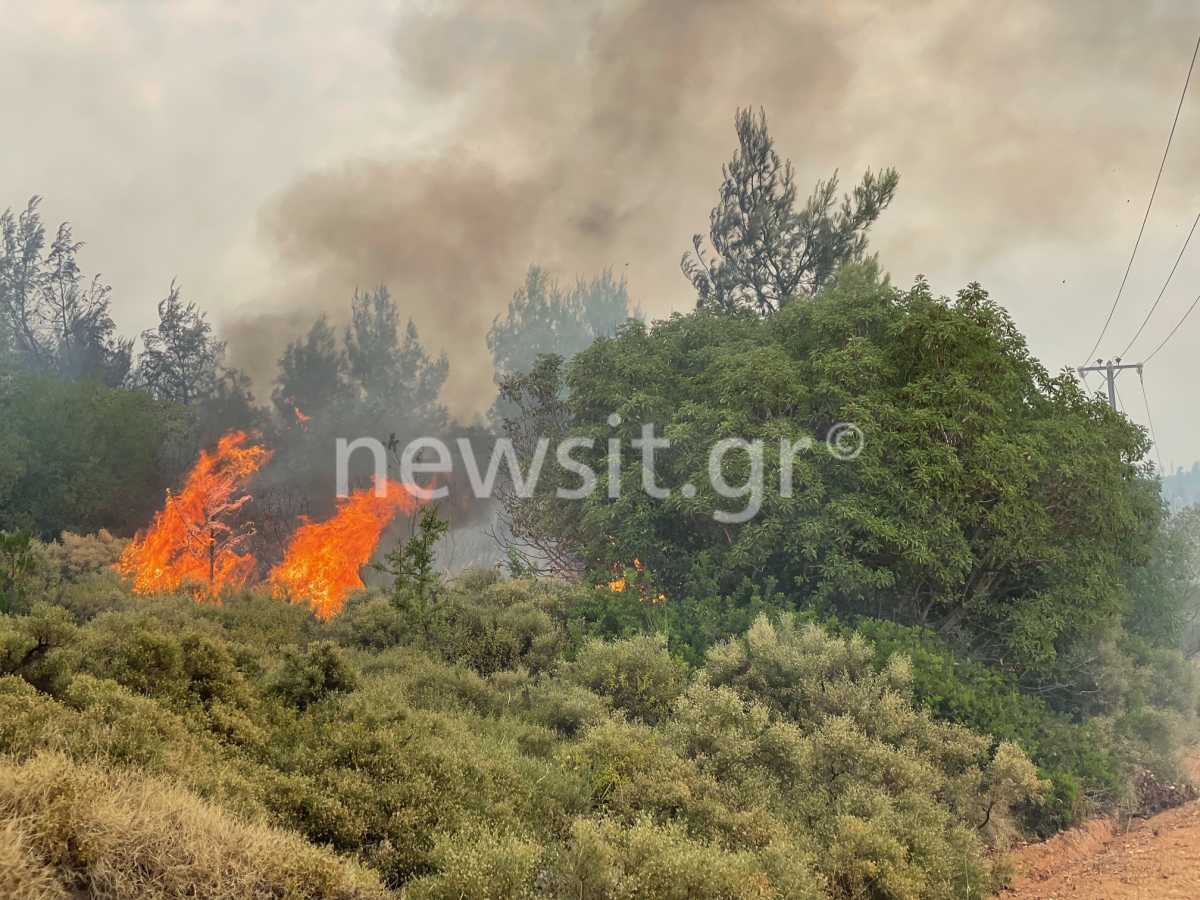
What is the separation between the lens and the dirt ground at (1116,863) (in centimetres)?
1168

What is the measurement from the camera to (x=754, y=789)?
11.7 metres

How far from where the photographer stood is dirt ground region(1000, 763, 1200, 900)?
11.7 m

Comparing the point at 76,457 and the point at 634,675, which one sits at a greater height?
the point at 76,457

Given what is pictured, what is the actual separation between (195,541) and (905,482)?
26927mm

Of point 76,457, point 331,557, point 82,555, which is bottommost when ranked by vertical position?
point 82,555

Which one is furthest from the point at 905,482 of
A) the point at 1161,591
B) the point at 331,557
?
the point at 331,557

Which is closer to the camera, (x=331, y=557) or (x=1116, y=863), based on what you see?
(x=1116, y=863)

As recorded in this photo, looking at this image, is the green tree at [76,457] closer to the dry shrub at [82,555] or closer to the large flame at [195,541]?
the large flame at [195,541]

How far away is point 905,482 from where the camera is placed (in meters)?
19.0

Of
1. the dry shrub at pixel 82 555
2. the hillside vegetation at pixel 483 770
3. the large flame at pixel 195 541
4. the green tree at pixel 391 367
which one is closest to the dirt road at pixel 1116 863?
the hillside vegetation at pixel 483 770

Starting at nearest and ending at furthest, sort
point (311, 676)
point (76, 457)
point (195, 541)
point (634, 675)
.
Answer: point (311, 676) < point (634, 675) < point (195, 541) < point (76, 457)

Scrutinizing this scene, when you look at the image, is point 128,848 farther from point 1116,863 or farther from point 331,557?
point 331,557

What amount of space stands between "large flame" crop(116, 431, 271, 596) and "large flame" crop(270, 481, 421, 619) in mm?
2002

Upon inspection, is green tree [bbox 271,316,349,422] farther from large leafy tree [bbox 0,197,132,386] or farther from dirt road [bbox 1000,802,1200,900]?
dirt road [bbox 1000,802,1200,900]
